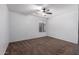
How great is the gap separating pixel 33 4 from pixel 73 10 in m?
0.83

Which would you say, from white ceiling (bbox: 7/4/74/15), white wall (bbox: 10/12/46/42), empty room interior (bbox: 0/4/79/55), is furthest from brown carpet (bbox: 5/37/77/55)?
white ceiling (bbox: 7/4/74/15)

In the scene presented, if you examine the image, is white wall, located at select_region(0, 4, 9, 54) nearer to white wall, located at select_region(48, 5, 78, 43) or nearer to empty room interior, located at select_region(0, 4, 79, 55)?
empty room interior, located at select_region(0, 4, 79, 55)

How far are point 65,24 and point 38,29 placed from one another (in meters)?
0.60

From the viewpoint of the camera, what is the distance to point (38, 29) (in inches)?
65.8

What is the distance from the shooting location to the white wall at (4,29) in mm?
1559

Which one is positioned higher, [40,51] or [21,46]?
[21,46]

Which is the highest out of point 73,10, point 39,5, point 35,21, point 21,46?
point 39,5

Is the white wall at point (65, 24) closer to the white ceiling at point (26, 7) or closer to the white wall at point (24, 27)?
the white ceiling at point (26, 7)

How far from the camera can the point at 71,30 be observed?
5.02 ft

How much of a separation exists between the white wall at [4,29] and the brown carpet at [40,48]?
0.49ft
